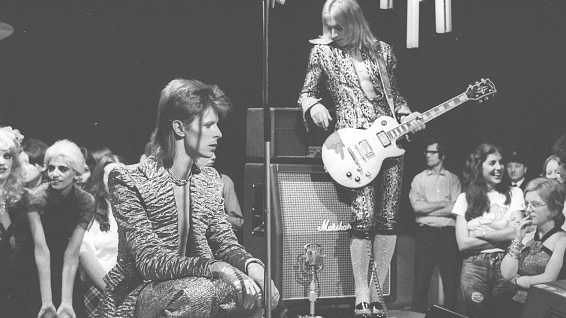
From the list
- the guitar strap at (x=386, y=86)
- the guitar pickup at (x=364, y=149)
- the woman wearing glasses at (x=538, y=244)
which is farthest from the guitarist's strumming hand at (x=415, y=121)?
the woman wearing glasses at (x=538, y=244)

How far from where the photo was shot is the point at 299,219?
4.39 metres

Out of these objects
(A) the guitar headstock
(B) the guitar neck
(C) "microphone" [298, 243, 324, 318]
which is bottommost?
(C) "microphone" [298, 243, 324, 318]

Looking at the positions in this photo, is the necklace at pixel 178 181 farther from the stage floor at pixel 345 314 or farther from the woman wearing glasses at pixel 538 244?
the woman wearing glasses at pixel 538 244

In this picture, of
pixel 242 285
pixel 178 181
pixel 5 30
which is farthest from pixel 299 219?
pixel 5 30

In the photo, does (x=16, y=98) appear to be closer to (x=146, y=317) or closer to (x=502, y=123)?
(x=146, y=317)

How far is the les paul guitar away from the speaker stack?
0.71ft

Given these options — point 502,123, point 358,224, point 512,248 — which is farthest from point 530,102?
point 358,224

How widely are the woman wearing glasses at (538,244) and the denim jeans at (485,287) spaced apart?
92 millimetres

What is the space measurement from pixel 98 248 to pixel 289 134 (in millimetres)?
1277

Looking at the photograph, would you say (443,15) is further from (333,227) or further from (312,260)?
(312,260)

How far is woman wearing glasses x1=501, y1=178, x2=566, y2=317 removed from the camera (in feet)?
14.9

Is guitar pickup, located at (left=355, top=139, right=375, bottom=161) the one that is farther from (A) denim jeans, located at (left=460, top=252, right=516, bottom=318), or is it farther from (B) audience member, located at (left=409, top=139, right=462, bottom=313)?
(B) audience member, located at (left=409, top=139, right=462, bottom=313)

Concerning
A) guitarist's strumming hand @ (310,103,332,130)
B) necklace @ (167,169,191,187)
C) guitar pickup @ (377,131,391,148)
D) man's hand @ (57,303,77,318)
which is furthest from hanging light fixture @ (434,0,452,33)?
man's hand @ (57,303,77,318)

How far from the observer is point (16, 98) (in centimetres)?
435
